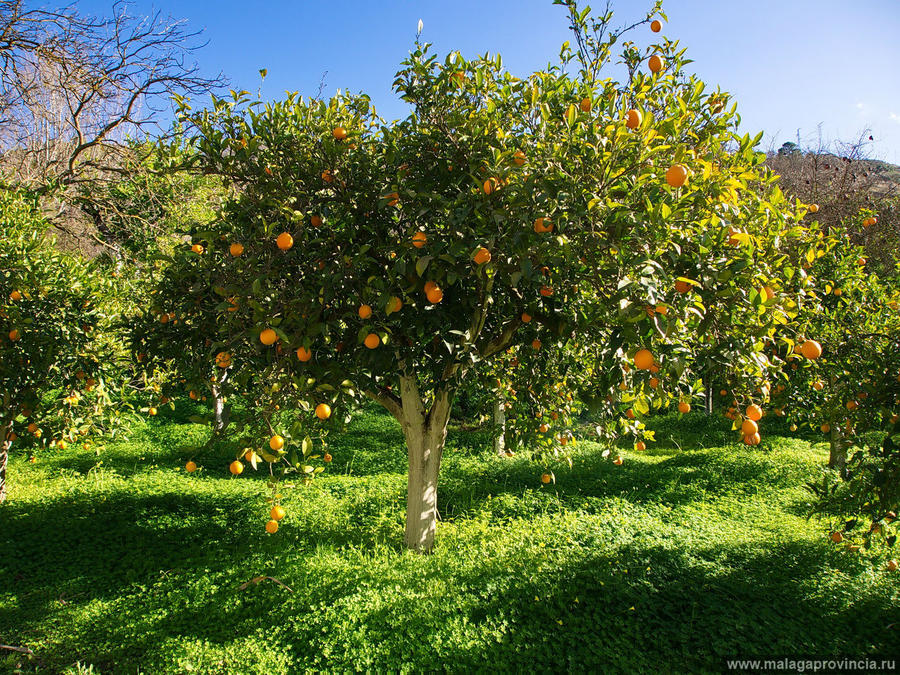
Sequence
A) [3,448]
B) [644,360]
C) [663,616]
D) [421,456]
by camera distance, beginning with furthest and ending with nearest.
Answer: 1. [3,448]
2. [421,456]
3. [663,616]
4. [644,360]

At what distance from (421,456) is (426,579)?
0.84 metres

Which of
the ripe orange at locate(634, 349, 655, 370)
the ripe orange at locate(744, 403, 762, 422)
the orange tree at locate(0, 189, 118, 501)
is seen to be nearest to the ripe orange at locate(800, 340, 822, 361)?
the ripe orange at locate(744, 403, 762, 422)

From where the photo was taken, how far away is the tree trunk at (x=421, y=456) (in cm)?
373

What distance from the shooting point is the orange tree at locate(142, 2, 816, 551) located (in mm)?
1954

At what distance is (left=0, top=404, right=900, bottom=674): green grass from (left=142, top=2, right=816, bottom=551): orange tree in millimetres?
912

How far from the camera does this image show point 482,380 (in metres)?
3.49

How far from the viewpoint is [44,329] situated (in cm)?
361

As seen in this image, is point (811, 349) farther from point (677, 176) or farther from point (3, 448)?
point (3, 448)

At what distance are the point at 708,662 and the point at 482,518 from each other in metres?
2.33

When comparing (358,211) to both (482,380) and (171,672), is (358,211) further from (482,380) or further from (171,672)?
(171,672)

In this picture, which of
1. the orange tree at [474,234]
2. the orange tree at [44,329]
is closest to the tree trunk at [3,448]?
the orange tree at [44,329]

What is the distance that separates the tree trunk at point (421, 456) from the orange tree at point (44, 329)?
8.18 ft

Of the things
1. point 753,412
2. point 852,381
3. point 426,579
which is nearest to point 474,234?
point 753,412

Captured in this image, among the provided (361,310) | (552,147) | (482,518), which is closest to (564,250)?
(552,147)
